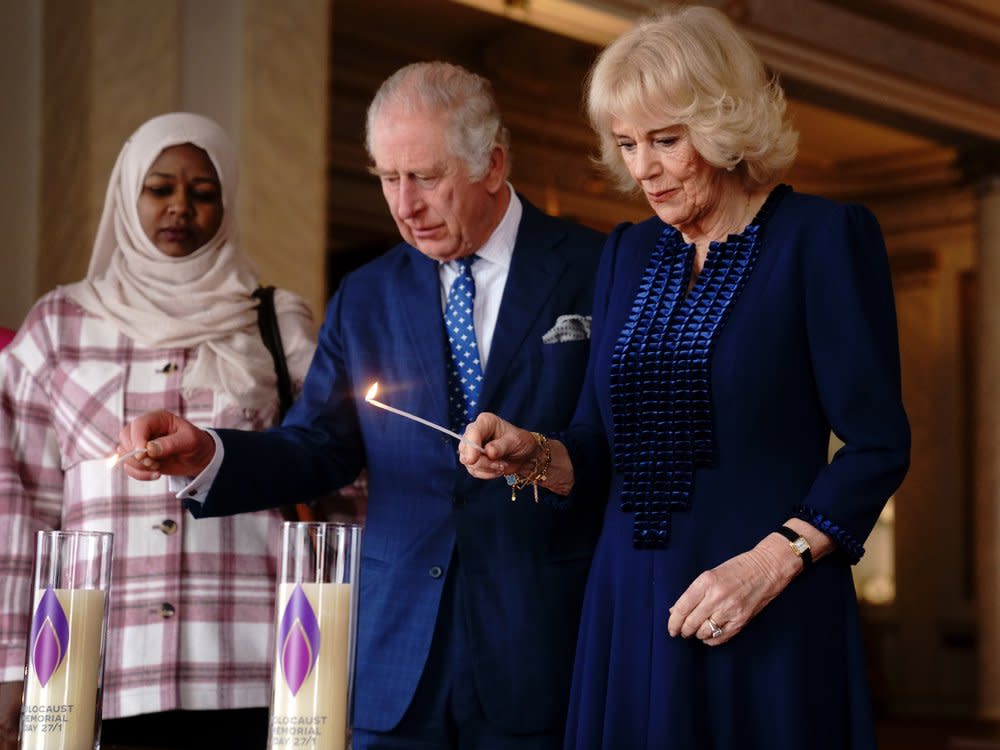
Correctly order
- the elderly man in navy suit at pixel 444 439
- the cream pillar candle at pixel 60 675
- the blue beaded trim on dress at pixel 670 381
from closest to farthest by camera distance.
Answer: the cream pillar candle at pixel 60 675
the blue beaded trim on dress at pixel 670 381
the elderly man in navy suit at pixel 444 439

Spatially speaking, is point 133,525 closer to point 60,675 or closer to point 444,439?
point 444,439

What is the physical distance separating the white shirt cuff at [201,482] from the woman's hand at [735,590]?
2.49 ft

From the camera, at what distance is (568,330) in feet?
7.18

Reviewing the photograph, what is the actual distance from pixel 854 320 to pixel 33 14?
3.41 meters

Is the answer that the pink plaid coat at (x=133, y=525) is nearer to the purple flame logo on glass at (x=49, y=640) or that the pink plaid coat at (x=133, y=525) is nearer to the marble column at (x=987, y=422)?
the purple flame logo on glass at (x=49, y=640)

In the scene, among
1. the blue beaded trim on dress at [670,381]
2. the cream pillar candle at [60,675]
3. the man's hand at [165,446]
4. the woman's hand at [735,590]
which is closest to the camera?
the cream pillar candle at [60,675]

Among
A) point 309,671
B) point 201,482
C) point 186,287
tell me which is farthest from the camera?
point 186,287

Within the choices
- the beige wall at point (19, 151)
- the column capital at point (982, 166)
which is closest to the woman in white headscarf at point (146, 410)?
the beige wall at point (19, 151)

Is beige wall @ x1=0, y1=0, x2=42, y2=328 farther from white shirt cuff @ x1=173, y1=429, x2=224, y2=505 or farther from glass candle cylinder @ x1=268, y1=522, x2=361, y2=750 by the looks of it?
glass candle cylinder @ x1=268, y1=522, x2=361, y2=750

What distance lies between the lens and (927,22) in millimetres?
7758

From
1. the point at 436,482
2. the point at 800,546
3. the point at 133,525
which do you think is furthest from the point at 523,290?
the point at 133,525

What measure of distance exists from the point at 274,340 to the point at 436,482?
666 millimetres

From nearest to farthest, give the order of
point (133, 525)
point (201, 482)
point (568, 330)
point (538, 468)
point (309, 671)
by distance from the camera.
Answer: point (309, 671) < point (538, 468) < point (201, 482) < point (568, 330) < point (133, 525)

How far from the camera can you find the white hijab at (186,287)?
8.34ft
